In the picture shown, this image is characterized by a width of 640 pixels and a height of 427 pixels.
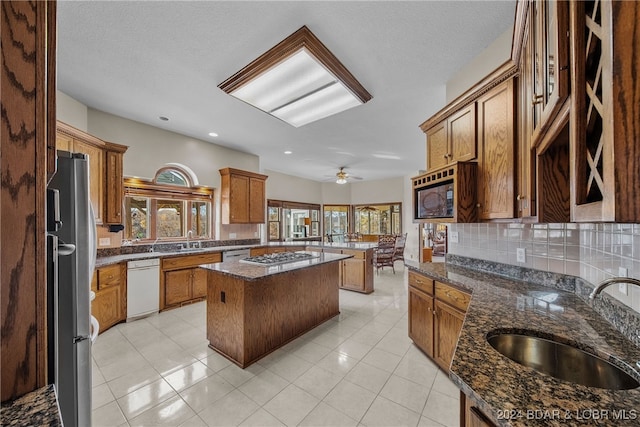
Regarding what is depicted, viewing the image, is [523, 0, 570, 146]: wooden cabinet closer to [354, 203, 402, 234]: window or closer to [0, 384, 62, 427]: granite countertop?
[0, 384, 62, 427]: granite countertop

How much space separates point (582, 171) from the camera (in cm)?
64

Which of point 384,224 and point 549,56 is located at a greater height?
point 549,56

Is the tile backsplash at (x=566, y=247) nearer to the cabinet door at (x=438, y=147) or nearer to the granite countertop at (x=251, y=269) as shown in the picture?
the cabinet door at (x=438, y=147)

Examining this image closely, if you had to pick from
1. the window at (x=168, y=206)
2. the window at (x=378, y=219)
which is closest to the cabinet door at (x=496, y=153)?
the window at (x=168, y=206)

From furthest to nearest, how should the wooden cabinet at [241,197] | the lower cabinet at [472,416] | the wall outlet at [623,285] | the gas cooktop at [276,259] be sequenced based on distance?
the wooden cabinet at [241,197]
the gas cooktop at [276,259]
the wall outlet at [623,285]
the lower cabinet at [472,416]

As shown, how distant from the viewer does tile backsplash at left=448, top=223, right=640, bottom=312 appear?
1.13m

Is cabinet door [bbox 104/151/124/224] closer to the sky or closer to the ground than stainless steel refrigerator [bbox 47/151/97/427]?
closer to the sky

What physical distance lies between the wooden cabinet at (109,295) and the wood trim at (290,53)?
263cm

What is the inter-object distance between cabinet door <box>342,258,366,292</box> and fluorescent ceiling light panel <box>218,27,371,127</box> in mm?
2713

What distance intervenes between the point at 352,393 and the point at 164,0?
10.5ft

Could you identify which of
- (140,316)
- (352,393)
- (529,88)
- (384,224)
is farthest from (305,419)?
(384,224)

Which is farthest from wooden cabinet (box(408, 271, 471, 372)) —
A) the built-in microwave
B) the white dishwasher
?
the white dishwasher

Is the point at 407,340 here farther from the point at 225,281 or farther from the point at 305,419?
the point at 225,281

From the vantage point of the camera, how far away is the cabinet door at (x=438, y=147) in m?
2.38
